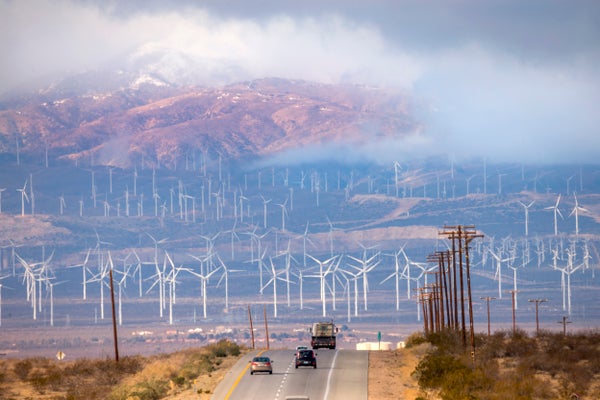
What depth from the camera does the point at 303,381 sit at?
76.6 metres

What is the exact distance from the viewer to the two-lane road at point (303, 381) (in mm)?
70750

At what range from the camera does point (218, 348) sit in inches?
3999

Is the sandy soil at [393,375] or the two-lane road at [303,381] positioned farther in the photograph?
the sandy soil at [393,375]

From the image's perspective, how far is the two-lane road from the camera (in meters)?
70.8

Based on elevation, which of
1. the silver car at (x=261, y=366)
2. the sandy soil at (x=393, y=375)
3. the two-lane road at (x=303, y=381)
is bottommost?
the sandy soil at (x=393, y=375)

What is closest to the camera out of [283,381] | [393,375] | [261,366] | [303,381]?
[303,381]

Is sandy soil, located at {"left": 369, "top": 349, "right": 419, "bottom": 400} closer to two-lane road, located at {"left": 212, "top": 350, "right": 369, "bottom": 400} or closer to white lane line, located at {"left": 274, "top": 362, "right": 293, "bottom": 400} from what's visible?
two-lane road, located at {"left": 212, "top": 350, "right": 369, "bottom": 400}

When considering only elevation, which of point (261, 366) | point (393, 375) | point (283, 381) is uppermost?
point (261, 366)

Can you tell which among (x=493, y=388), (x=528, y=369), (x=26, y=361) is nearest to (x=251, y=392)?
(x=493, y=388)

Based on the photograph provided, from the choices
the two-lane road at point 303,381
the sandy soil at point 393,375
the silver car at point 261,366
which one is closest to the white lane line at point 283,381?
the two-lane road at point 303,381

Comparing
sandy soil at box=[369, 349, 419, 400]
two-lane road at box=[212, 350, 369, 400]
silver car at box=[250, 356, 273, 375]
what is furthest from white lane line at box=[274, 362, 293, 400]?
sandy soil at box=[369, 349, 419, 400]

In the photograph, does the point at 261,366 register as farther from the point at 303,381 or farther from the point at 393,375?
the point at 393,375

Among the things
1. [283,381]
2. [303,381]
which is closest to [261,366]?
[283,381]

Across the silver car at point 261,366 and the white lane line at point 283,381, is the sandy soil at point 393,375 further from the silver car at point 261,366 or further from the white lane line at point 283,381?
the silver car at point 261,366
